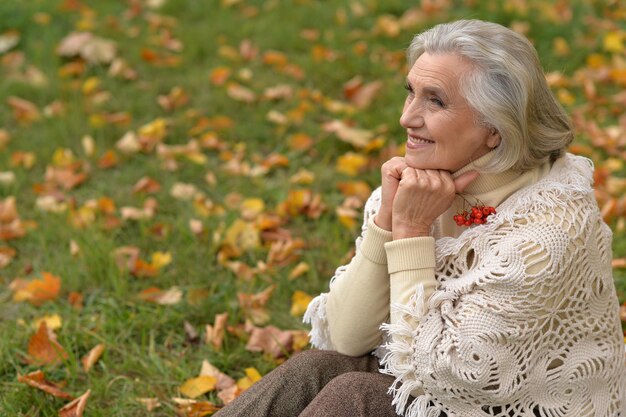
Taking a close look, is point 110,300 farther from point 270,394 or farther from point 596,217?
point 596,217

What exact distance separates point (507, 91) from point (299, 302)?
147 centimetres

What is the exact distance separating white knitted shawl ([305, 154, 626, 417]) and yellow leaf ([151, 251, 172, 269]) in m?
1.57

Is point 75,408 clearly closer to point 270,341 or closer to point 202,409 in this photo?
point 202,409

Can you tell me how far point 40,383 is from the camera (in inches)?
107

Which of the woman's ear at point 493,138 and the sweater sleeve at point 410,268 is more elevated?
the woman's ear at point 493,138

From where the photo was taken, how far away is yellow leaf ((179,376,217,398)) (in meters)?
2.75

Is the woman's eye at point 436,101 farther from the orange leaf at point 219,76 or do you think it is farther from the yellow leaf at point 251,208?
the orange leaf at point 219,76

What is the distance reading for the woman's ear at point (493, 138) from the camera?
2.05m

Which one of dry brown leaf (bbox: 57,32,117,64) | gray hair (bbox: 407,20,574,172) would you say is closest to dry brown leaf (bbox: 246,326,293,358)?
gray hair (bbox: 407,20,574,172)

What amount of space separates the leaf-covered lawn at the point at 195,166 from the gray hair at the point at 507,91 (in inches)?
41.5

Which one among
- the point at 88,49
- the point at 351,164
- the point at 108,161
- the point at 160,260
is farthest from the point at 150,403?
the point at 88,49

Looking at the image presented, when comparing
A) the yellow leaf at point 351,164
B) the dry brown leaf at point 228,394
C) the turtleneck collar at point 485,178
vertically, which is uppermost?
the turtleneck collar at point 485,178

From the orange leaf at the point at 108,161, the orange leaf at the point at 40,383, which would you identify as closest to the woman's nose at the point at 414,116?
the orange leaf at the point at 40,383

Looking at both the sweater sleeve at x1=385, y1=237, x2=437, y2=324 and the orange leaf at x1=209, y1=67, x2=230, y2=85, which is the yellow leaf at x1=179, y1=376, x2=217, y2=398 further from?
the orange leaf at x1=209, y1=67, x2=230, y2=85
